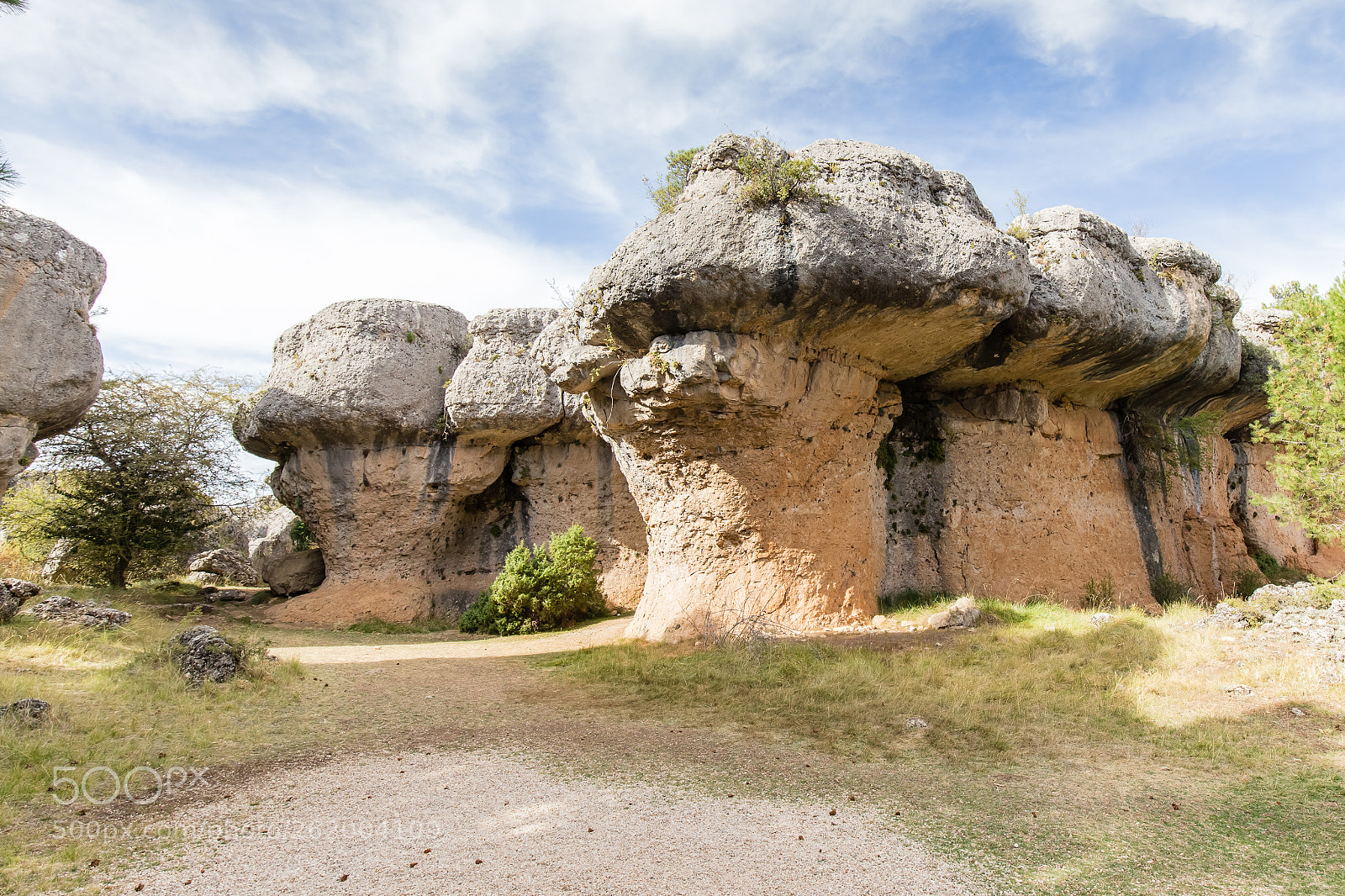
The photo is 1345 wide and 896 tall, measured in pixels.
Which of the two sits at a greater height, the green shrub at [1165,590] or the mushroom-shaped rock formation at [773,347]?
the mushroom-shaped rock formation at [773,347]

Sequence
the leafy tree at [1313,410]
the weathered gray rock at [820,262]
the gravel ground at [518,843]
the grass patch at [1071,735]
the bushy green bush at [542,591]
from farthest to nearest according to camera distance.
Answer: the bushy green bush at [542,591]
the leafy tree at [1313,410]
the weathered gray rock at [820,262]
the grass patch at [1071,735]
the gravel ground at [518,843]

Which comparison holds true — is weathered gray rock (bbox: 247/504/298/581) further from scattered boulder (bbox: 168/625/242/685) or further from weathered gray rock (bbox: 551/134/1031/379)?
weathered gray rock (bbox: 551/134/1031/379)

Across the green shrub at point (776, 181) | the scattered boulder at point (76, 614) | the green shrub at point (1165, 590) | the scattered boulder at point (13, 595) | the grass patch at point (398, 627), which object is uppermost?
the green shrub at point (776, 181)

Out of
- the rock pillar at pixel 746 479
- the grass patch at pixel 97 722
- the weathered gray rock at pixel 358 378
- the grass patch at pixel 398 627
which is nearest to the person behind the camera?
the grass patch at pixel 97 722

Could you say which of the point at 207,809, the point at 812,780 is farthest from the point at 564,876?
the point at 207,809

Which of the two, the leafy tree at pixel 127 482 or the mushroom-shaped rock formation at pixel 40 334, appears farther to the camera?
the leafy tree at pixel 127 482

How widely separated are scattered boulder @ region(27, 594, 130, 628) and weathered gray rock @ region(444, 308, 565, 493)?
5.87m

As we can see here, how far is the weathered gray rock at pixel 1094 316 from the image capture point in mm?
10164

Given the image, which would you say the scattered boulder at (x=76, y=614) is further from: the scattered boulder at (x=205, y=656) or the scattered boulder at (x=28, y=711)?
the scattered boulder at (x=28, y=711)

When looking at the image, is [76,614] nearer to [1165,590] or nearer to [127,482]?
[127,482]

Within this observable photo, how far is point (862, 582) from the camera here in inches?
421

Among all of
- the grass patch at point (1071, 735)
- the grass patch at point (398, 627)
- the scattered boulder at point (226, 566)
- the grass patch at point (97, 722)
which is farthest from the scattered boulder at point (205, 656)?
the scattered boulder at point (226, 566)

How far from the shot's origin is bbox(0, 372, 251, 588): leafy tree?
16.1 meters

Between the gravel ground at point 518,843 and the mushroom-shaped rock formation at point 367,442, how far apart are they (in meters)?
10.4
